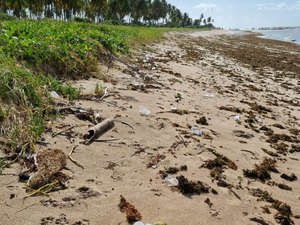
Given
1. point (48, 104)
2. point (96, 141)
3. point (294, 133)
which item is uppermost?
point (48, 104)

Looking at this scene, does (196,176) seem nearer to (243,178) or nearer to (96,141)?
(243,178)

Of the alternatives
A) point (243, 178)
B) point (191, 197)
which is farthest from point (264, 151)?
point (191, 197)

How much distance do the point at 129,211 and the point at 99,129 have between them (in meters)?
1.87

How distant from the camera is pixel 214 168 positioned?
448 cm

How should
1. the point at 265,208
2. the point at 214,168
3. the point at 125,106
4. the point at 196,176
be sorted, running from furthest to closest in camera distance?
the point at 125,106, the point at 214,168, the point at 196,176, the point at 265,208

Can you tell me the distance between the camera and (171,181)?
3.98 m

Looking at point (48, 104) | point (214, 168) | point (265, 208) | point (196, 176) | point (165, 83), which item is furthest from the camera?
point (165, 83)

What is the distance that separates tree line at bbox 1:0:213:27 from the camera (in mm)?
48688

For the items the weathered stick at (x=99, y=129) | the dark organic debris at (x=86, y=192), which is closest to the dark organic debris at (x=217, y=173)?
the dark organic debris at (x=86, y=192)

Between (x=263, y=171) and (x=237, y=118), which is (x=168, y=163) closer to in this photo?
(x=263, y=171)

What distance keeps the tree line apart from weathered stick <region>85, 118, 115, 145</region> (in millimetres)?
38984

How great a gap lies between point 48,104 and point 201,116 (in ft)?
9.92

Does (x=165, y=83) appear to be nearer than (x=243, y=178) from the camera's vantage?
No

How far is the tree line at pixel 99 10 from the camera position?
48.7m
